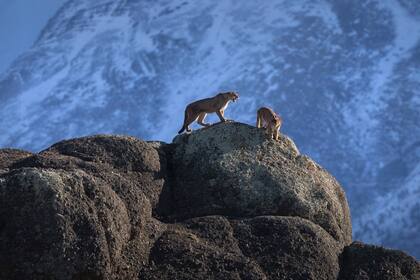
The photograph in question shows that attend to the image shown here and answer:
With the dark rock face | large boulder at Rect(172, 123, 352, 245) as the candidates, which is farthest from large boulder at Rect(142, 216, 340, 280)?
large boulder at Rect(172, 123, 352, 245)

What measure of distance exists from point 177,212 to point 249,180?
2.16m

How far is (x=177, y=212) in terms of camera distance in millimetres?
25328

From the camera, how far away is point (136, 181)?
2523 cm

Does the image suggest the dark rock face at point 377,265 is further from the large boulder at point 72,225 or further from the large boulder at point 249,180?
the large boulder at point 72,225

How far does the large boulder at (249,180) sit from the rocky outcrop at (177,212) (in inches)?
1.2

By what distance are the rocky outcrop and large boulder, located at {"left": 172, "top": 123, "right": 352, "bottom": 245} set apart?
0.03m

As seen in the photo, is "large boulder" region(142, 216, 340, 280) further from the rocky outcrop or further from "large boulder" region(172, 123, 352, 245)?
"large boulder" region(172, 123, 352, 245)

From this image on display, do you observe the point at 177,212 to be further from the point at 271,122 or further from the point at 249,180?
the point at 271,122

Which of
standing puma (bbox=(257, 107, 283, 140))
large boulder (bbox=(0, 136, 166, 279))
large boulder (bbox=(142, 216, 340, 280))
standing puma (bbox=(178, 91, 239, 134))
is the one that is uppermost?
large boulder (bbox=(0, 136, 166, 279))

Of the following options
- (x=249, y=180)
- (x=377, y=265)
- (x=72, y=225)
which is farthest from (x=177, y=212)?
(x=72, y=225)

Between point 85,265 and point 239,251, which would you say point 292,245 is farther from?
point 85,265

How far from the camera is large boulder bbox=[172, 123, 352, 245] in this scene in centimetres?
2547

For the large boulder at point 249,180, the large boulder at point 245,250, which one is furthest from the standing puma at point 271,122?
the large boulder at point 245,250

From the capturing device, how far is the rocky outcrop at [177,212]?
20.1 meters
